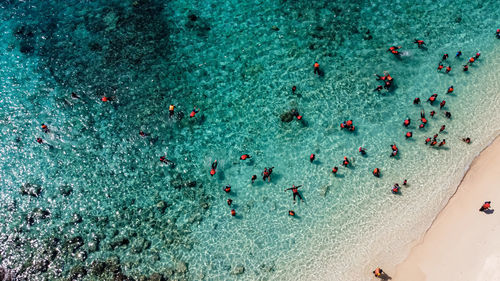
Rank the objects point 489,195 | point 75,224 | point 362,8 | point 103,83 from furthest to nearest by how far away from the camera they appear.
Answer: point 362,8, point 103,83, point 75,224, point 489,195

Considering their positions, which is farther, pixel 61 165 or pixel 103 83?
pixel 103 83

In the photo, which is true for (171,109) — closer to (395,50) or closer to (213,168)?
(213,168)

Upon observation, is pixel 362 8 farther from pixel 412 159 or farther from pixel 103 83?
pixel 103 83

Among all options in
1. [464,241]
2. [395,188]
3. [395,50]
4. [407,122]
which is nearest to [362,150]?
[395,188]

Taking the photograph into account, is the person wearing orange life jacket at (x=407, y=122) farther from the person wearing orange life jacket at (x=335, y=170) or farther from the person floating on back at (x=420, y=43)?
the person floating on back at (x=420, y=43)

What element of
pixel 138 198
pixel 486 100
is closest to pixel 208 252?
pixel 138 198

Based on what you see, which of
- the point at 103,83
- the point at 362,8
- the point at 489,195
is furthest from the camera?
the point at 362,8

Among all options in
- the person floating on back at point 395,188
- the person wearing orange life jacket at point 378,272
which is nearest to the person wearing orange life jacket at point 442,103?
the person floating on back at point 395,188
